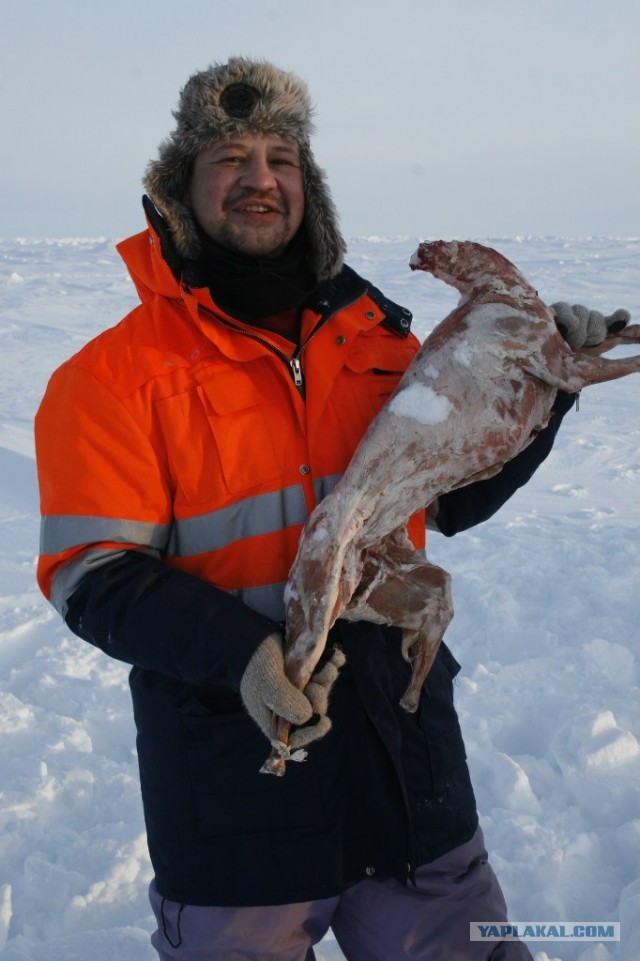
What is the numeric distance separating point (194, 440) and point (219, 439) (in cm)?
6

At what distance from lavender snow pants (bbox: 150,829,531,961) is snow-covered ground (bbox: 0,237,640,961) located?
0.71 metres

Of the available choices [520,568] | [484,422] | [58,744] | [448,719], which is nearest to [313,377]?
[484,422]

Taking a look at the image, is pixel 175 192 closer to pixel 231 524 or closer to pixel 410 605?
pixel 231 524

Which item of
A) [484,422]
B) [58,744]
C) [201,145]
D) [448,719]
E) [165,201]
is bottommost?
[58,744]

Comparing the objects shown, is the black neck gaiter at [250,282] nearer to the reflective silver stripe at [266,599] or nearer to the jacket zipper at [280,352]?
the jacket zipper at [280,352]

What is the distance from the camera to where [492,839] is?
2.99 m

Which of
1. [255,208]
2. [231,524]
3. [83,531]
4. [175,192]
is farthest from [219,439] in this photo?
[175,192]

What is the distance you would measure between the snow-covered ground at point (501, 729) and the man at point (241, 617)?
842 millimetres

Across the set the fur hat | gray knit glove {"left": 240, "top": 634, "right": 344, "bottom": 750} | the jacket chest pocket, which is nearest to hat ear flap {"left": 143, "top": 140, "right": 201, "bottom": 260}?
the fur hat

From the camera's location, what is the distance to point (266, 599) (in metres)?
1.95

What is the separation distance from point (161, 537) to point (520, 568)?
313 cm

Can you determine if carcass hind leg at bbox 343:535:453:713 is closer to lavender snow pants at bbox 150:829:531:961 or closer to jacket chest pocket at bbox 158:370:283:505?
jacket chest pocket at bbox 158:370:283:505

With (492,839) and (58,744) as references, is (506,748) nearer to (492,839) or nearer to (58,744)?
(492,839)

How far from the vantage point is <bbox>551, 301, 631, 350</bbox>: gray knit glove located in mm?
2113
